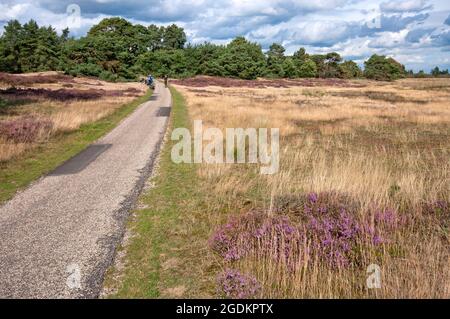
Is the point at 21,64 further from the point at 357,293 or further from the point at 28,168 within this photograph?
the point at 357,293

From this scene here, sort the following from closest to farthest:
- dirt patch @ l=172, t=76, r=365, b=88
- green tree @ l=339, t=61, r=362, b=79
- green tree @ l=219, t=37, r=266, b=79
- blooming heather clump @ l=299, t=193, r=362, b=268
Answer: blooming heather clump @ l=299, t=193, r=362, b=268, dirt patch @ l=172, t=76, r=365, b=88, green tree @ l=219, t=37, r=266, b=79, green tree @ l=339, t=61, r=362, b=79

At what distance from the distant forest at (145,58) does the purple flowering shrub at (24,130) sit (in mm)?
61150

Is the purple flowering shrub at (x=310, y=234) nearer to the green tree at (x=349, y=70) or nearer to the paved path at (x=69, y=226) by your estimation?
the paved path at (x=69, y=226)

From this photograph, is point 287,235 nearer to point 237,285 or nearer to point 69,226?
point 237,285

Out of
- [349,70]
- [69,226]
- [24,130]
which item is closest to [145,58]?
[349,70]

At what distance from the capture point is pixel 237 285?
5.10 meters

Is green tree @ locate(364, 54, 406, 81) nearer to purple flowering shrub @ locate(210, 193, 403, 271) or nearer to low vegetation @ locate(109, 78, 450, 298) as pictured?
low vegetation @ locate(109, 78, 450, 298)

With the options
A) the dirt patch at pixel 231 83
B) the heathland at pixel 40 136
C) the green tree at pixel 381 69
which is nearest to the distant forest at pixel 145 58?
the green tree at pixel 381 69

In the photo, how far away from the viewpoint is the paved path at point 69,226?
5352 millimetres

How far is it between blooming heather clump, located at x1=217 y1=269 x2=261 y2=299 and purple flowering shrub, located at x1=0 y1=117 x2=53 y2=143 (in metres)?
13.1

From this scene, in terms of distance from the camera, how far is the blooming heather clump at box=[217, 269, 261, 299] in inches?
194

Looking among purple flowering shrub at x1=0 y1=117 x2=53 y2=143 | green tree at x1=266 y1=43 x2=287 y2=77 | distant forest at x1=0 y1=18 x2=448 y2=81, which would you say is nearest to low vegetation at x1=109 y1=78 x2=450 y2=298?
purple flowering shrub at x1=0 y1=117 x2=53 y2=143
